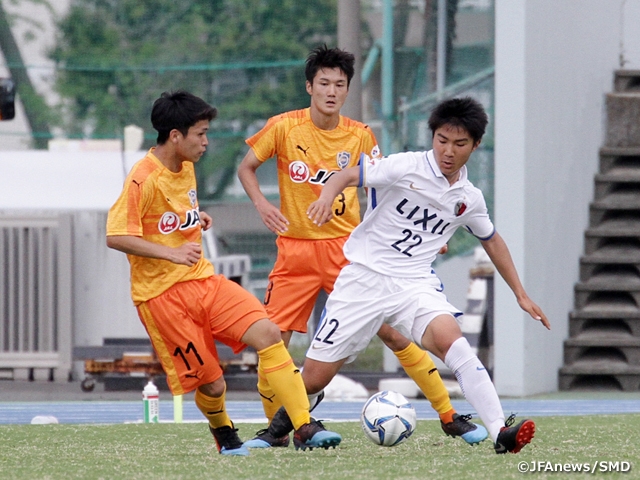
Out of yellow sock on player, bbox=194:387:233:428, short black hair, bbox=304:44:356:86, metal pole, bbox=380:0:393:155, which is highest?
metal pole, bbox=380:0:393:155

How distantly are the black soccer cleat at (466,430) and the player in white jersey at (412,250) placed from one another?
0.44m

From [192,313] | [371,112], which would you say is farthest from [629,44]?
[192,313]

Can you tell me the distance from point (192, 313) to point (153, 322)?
0.19 metres

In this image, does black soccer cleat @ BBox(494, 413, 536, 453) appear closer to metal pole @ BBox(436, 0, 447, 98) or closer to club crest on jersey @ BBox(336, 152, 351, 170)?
club crest on jersey @ BBox(336, 152, 351, 170)

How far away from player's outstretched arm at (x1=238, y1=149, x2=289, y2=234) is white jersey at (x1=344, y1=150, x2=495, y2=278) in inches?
15.6

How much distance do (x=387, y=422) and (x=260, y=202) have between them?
128 centimetres

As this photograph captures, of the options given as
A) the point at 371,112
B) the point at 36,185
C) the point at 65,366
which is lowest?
the point at 65,366

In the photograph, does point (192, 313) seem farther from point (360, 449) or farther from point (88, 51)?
point (88, 51)

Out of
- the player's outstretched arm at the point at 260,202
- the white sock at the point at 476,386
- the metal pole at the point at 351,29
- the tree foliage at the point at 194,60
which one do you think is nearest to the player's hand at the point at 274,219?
the player's outstretched arm at the point at 260,202

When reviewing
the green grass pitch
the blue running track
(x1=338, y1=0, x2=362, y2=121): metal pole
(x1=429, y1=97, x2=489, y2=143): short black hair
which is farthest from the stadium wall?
(x1=429, y1=97, x2=489, y2=143): short black hair

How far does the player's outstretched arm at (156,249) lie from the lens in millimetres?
5621

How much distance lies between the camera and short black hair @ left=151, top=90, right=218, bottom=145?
5.95 meters

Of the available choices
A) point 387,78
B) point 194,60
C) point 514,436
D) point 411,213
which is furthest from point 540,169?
point 194,60

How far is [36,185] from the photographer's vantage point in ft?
46.9
